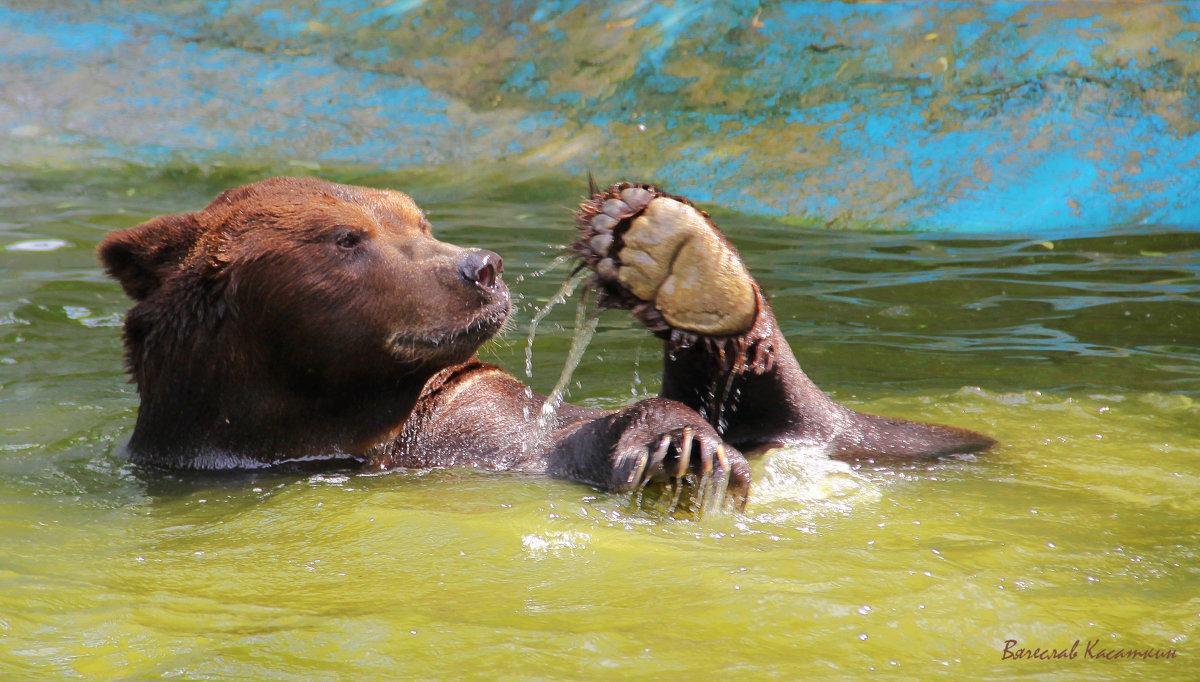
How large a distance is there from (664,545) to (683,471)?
0.41m

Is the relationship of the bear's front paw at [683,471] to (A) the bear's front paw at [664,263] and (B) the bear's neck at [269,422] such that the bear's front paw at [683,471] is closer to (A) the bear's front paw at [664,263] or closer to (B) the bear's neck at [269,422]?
(A) the bear's front paw at [664,263]

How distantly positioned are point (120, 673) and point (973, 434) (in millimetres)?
3388

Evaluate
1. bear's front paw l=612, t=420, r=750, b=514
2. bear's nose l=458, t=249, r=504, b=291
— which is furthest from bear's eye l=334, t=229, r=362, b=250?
bear's front paw l=612, t=420, r=750, b=514

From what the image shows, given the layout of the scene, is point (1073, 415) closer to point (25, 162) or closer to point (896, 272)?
point (896, 272)

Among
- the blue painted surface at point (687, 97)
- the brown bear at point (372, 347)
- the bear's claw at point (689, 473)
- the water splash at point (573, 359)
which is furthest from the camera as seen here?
the blue painted surface at point (687, 97)

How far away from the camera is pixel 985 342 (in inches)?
262

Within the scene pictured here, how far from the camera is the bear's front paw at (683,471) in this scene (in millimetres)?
3627

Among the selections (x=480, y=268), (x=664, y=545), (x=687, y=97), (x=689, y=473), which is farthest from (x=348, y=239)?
(x=687, y=97)

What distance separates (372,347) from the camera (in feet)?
14.0

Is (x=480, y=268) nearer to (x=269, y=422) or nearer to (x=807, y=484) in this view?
(x=269, y=422)

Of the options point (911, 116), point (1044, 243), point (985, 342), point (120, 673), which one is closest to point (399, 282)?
point (120, 673)

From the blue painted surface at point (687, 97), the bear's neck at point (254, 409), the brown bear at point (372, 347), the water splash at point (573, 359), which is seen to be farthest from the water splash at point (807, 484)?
the blue painted surface at point (687, 97)

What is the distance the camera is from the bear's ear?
444 cm

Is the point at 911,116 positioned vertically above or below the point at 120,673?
above
